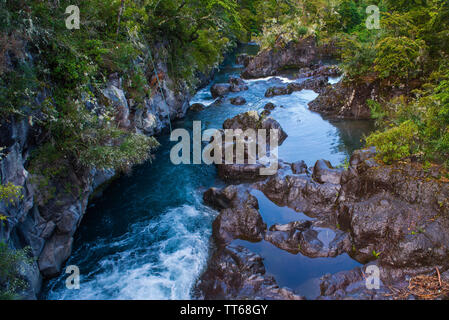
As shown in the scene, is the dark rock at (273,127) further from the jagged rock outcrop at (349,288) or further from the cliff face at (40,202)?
the jagged rock outcrop at (349,288)

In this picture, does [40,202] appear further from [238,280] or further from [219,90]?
[219,90]

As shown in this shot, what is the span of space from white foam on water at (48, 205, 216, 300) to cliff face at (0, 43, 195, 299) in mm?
929

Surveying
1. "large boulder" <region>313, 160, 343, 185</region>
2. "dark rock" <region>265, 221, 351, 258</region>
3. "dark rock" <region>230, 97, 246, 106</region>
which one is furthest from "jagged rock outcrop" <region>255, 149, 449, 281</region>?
"dark rock" <region>230, 97, 246, 106</region>

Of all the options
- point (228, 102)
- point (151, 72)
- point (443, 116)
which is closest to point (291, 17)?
point (228, 102)

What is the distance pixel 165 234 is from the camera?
36.6ft

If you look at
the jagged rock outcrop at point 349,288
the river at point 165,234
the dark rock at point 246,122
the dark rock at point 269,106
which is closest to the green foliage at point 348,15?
the dark rock at point 269,106

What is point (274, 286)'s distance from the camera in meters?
8.31

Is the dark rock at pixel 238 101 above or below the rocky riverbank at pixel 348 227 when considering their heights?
above

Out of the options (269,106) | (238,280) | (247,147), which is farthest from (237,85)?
(238,280)

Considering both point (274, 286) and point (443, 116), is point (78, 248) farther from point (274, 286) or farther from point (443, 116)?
point (443, 116)

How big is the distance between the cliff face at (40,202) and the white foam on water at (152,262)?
3.05 feet

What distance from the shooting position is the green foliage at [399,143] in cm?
1026

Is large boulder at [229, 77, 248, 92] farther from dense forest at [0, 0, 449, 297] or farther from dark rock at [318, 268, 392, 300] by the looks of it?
dark rock at [318, 268, 392, 300]
